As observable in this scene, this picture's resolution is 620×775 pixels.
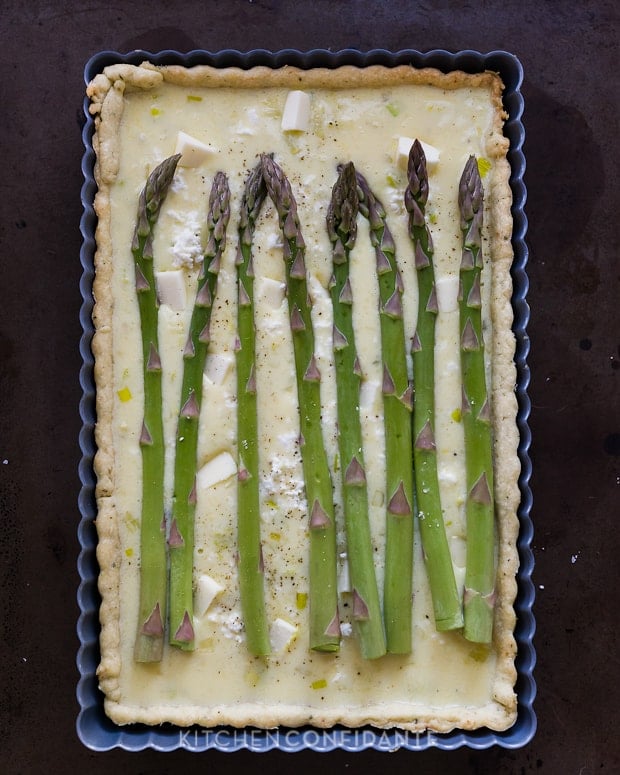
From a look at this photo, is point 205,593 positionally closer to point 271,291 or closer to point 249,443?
point 249,443

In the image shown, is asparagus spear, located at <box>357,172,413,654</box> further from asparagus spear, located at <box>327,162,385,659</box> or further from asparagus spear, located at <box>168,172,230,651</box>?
asparagus spear, located at <box>168,172,230,651</box>

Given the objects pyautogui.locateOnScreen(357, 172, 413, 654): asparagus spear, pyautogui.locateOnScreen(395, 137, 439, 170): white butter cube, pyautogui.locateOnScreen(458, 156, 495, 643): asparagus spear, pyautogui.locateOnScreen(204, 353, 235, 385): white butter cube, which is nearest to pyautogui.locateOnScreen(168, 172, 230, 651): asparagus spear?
pyautogui.locateOnScreen(204, 353, 235, 385): white butter cube

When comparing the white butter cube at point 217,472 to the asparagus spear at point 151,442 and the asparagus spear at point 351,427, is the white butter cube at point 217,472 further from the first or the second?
the asparagus spear at point 351,427

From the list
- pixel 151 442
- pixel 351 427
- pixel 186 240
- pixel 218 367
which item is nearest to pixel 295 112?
pixel 186 240

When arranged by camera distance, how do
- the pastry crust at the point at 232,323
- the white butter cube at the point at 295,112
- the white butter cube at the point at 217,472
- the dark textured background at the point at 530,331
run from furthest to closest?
the dark textured background at the point at 530,331
the white butter cube at the point at 295,112
the white butter cube at the point at 217,472
the pastry crust at the point at 232,323

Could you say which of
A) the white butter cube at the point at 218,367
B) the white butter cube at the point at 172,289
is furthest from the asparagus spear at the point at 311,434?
the white butter cube at the point at 172,289

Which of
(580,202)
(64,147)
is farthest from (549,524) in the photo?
(64,147)

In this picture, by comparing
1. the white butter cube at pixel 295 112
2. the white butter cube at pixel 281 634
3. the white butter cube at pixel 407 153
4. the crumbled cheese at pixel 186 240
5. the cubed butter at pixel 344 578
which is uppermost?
the white butter cube at pixel 295 112
